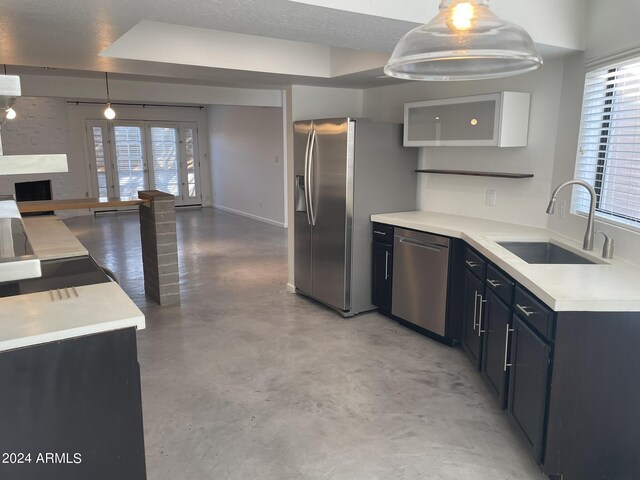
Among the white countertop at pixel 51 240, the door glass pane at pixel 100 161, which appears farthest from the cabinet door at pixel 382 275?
the door glass pane at pixel 100 161

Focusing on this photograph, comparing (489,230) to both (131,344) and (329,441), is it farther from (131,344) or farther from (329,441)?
(131,344)

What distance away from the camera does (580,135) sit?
9.77ft

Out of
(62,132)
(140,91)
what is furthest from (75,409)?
(62,132)

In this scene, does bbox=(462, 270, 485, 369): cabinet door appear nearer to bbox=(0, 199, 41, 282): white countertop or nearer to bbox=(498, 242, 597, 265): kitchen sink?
bbox=(498, 242, 597, 265): kitchen sink

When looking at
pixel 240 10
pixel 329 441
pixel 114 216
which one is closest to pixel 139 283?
pixel 329 441

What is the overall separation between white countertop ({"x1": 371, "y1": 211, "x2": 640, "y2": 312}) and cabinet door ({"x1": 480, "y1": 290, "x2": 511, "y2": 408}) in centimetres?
24

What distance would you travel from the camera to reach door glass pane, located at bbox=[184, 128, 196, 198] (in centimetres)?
1171

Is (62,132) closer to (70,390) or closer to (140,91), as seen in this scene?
(140,91)

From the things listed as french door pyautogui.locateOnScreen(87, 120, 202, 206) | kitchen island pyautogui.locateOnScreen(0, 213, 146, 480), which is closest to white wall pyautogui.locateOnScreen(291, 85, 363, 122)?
kitchen island pyautogui.locateOnScreen(0, 213, 146, 480)

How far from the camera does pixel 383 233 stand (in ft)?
13.5

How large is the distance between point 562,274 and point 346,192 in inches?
81.0

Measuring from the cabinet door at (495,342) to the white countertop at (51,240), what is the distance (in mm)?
2470

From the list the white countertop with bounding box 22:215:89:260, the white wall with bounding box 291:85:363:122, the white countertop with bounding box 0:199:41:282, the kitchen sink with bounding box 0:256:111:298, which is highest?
the white wall with bounding box 291:85:363:122

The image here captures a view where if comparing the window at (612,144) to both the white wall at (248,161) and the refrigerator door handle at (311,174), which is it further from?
the white wall at (248,161)
